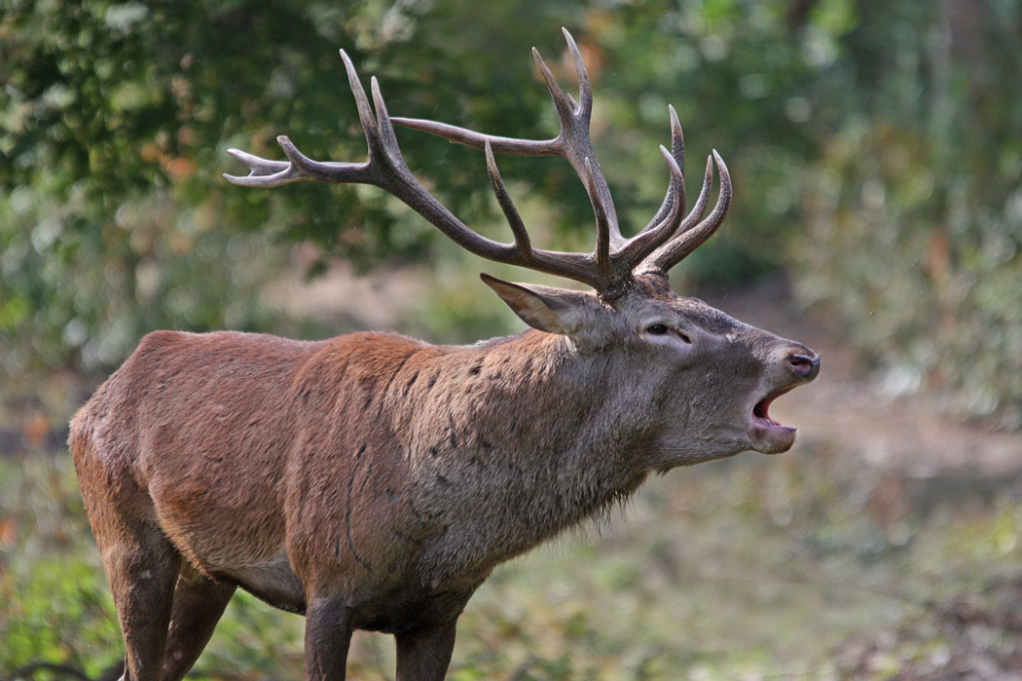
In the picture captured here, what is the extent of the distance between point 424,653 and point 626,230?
353 cm

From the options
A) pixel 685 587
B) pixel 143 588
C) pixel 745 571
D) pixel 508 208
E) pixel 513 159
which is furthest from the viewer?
pixel 745 571

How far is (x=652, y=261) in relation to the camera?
4.07 meters

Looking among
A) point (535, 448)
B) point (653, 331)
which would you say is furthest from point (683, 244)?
point (535, 448)

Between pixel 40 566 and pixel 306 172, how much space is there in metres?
4.00

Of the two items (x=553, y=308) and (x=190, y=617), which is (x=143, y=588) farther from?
(x=553, y=308)

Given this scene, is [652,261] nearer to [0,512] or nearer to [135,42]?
[135,42]

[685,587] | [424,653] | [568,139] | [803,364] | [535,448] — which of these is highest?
[568,139]

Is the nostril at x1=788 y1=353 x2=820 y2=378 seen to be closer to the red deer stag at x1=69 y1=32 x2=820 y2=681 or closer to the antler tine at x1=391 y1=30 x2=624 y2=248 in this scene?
the red deer stag at x1=69 y1=32 x2=820 y2=681

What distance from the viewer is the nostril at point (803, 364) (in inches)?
142

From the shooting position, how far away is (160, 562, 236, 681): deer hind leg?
4363 millimetres

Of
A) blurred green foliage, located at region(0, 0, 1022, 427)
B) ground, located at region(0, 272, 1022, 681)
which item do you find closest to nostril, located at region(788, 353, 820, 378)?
ground, located at region(0, 272, 1022, 681)

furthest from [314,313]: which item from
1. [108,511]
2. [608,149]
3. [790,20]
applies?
[790,20]

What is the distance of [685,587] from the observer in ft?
28.7

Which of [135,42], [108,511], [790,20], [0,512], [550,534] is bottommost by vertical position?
[0,512]
